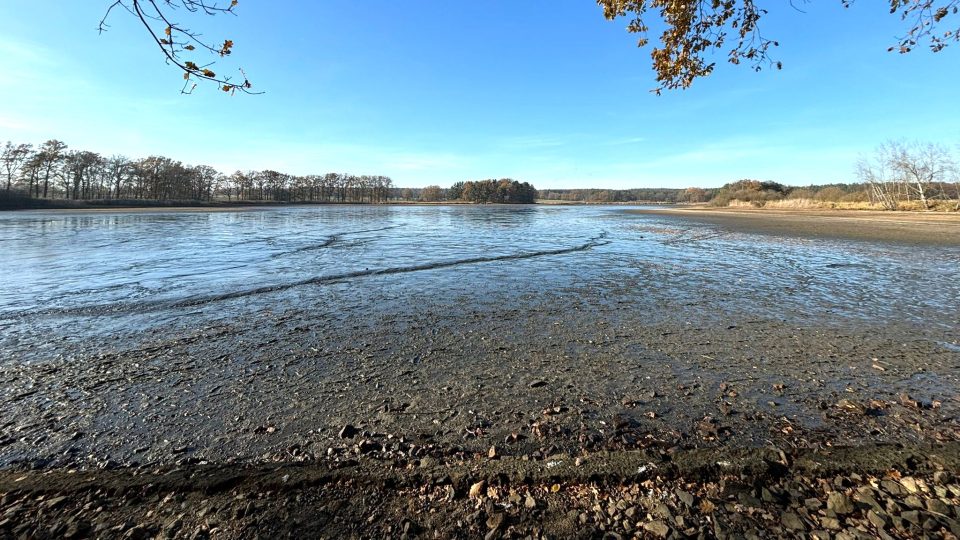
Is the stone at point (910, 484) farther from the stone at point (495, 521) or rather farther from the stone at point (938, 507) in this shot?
the stone at point (495, 521)

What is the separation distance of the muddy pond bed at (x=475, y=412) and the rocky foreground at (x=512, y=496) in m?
0.01

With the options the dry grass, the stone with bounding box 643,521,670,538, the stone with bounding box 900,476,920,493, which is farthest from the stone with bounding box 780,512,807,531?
the dry grass

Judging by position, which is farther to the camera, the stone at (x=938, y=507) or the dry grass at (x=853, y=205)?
the dry grass at (x=853, y=205)

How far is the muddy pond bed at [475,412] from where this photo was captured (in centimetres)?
235

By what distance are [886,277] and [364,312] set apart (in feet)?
42.1

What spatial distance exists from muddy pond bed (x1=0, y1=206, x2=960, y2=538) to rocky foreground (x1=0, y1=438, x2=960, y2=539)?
0.05 ft

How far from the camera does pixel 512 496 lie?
8.09 ft

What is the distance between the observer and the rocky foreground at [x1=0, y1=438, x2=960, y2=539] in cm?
221

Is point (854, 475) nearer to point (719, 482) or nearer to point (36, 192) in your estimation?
point (719, 482)

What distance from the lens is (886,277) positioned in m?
10.4

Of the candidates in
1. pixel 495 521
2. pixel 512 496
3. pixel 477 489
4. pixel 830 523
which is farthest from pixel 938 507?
pixel 477 489

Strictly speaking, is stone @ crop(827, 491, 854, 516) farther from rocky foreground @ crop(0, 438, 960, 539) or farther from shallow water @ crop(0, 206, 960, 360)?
shallow water @ crop(0, 206, 960, 360)

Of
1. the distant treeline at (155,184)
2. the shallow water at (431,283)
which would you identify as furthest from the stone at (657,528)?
the distant treeline at (155,184)

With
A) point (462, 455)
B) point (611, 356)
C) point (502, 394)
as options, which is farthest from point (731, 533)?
point (611, 356)
